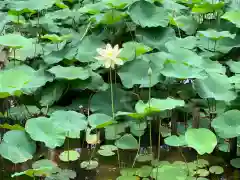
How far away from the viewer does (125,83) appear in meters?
2.05

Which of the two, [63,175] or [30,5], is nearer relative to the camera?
[63,175]

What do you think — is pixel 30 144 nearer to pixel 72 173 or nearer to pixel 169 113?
pixel 72 173

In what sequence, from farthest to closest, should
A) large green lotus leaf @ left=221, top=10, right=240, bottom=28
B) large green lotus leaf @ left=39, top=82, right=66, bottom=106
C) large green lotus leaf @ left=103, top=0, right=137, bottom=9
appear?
large green lotus leaf @ left=221, top=10, right=240, bottom=28, large green lotus leaf @ left=103, top=0, right=137, bottom=9, large green lotus leaf @ left=39, top=82, right=66, bottom=106

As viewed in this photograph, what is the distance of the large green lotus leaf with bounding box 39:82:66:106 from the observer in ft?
7.02

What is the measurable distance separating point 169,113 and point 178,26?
634mm

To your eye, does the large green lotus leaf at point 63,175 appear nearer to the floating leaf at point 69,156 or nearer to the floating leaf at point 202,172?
the floating leaf at point 69,156

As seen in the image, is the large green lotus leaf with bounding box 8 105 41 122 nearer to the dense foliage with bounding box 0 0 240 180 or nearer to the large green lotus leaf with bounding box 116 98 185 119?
the dense foliage with bounding box 0 0 240 180

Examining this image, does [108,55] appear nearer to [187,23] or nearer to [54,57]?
[54,57]

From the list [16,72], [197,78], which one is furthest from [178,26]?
[16,72]

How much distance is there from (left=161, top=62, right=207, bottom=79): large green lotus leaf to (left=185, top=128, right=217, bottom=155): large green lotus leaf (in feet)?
0.90

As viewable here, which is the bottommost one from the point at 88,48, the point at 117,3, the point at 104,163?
the point at 104,163

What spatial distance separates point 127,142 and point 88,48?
665 mm

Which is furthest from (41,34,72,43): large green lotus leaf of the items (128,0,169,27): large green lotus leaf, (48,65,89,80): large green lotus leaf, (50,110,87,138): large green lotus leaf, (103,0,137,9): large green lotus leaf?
(50,110,87,138): large green lotus leaf

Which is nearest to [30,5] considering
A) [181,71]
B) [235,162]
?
[181,71]
